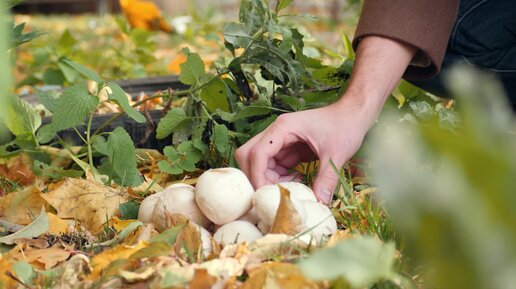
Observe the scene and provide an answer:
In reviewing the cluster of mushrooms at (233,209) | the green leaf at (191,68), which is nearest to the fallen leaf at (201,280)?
the cluster of mushrooms at (233,209)

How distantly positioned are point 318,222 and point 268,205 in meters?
0.10

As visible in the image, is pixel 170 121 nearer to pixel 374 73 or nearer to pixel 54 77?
pixel 374 73

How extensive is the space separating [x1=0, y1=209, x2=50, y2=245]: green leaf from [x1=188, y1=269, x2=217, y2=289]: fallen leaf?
47 centimetres

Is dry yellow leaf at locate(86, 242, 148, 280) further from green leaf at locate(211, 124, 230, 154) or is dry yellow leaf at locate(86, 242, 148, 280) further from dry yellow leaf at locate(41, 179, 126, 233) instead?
green leaf at locate(211, 124, 230, 154)

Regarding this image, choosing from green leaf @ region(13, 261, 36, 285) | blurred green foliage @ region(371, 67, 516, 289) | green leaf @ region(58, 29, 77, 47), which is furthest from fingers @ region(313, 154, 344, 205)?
green leaf @ region(58, 29, 77, 47)

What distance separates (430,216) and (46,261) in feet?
2.58

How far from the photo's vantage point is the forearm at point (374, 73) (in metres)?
1.56

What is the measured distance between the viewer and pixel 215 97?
1.95m

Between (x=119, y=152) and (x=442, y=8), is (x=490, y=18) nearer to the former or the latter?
(x=442, y=8)

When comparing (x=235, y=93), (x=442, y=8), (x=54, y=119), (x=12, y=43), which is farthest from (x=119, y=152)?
(x=442, y=8)

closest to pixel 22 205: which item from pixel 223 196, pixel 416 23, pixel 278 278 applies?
pixel 223 196

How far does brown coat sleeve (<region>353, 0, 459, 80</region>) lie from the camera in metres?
1.64

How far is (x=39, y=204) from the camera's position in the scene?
1.59 meters

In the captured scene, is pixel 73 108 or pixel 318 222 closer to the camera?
pixel 318 222
